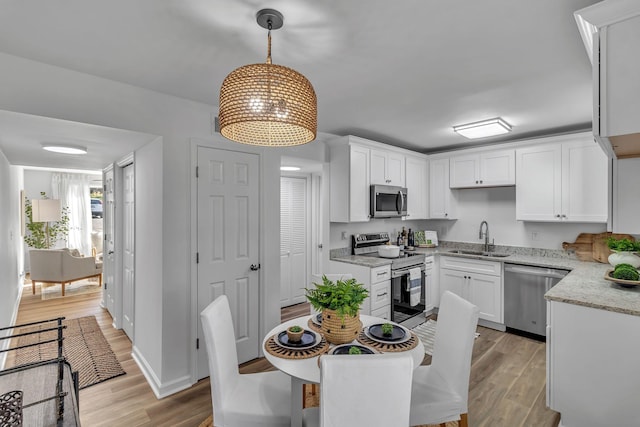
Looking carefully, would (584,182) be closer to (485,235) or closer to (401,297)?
(485,235)

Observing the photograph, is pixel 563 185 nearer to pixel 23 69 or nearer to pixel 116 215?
pixel 23 69

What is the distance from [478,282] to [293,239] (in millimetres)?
2561

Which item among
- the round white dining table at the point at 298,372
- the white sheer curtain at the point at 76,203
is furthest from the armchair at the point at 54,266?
the round white dining table at the point at 298,372

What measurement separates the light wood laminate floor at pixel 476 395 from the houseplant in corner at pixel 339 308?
1252mm

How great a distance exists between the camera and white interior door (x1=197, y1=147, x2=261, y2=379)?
2727 mm

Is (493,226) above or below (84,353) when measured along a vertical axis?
above

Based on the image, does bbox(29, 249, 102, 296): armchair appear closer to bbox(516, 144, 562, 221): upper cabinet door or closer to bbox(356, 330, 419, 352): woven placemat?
bbox(356, 330, 419, 352): woven placemat

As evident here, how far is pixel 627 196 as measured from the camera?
2.28 meters

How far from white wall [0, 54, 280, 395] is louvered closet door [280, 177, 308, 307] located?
201 centimetres

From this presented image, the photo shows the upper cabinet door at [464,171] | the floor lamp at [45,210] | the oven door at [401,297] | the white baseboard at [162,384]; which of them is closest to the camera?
the white baseboard at [162,384]

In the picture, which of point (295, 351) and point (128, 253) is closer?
point (295, 351)

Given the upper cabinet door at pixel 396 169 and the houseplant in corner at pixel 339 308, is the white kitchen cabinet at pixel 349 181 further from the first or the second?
the houseplant in corner at pixel 339 308

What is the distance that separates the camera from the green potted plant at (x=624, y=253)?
104 inches

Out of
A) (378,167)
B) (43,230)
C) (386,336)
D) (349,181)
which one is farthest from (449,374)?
(43,230)
